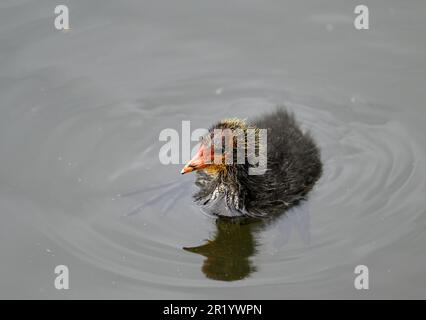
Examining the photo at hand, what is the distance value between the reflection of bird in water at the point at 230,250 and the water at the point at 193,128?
0.05 feet

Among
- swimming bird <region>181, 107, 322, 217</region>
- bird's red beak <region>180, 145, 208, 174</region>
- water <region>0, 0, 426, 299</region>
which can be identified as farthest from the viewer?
swimming bird <region>181, 107, 322, 217</region>

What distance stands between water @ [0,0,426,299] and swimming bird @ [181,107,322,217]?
0.50 feet

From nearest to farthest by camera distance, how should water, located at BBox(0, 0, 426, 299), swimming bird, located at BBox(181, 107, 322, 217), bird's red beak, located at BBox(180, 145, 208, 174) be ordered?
water, located at BBox(0, 0, 426, 299), bird's red beak, located at BBox(180, 145, 208, 174), swimming bird, located at BBox(181, 107, 322, 217)

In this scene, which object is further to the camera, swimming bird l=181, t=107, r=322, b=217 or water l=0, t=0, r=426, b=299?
swimming bird l=181, t=107, r=322, b=217

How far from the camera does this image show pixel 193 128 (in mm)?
8047

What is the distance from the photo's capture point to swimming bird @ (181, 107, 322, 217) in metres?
6.83

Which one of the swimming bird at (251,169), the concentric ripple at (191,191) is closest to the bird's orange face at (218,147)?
the swimming bird at (251,169)

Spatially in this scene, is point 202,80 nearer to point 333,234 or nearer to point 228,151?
point 228,151

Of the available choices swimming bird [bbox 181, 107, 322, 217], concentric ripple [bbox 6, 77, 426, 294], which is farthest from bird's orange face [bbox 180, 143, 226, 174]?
concentric ripple [bbox 6, 77, 426, 294]

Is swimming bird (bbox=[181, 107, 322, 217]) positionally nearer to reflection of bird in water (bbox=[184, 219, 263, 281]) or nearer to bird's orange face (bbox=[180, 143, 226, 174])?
bird's orange face (bbox=[180, 143, 226, 174])

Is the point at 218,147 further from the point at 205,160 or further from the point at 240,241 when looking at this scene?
the point at 240,241

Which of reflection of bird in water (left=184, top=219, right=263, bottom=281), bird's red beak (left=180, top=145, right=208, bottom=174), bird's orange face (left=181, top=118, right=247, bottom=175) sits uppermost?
bird's orange face (left=181, top=118, right=247, bottom=175)

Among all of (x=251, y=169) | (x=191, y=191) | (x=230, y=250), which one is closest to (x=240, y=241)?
(x=230, y=250)

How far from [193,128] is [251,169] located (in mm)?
1292
